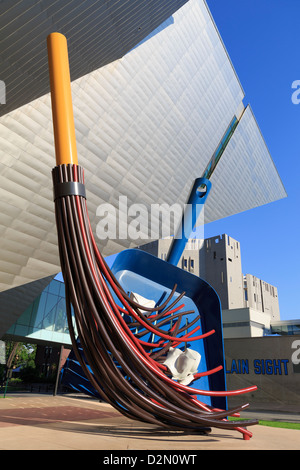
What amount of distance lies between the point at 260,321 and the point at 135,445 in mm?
32518

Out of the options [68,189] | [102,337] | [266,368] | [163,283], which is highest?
[68,189]

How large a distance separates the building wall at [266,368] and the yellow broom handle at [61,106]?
16.9 meters

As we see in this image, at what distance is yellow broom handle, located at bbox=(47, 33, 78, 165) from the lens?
4316 millimetres

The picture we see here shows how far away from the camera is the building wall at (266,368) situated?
17.2 metres

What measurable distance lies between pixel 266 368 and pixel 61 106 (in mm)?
17756

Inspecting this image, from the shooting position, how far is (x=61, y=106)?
175 inches

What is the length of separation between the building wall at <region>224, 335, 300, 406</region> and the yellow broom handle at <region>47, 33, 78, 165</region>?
55.5ft

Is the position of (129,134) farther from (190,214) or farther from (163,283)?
(163,283)

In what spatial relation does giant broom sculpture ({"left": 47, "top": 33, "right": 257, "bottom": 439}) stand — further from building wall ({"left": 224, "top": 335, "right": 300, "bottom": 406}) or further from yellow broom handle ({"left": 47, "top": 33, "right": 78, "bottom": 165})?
building wall ({"left": 224, "top": 335, "right": 300, "bottom": 406})

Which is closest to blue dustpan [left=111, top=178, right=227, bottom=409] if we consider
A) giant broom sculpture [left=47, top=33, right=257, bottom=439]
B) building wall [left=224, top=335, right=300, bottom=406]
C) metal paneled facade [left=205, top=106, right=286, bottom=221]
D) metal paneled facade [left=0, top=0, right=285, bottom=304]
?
giant broom sculpture [left=47, top=33, right=257, bottom=439]

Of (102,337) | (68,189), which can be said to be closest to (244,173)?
(68,189)

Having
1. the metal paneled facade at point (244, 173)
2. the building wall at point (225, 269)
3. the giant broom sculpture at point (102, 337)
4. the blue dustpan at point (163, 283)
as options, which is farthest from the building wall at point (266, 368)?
the building wall at point (225, 269)

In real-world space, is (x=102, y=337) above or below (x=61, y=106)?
below
